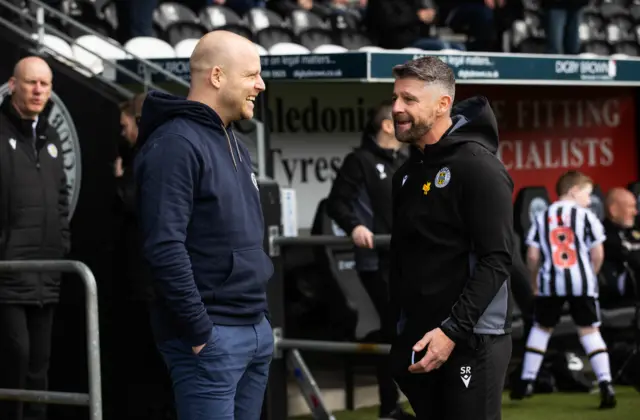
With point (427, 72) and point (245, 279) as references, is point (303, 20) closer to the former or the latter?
point (427, 72)

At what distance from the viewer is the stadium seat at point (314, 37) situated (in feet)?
42.1

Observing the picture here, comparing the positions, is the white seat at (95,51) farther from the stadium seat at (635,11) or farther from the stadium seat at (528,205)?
the stadium seat at (635,11)

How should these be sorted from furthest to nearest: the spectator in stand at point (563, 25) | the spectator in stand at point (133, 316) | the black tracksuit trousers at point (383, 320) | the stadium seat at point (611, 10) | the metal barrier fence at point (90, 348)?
the stadium seat at point (611, 10), the spectator in stand at point (563, 25), the black tracksuit trousers at point (383, 320), the spectator in stand at point (133, 316), the metal barrier fence at point (90, 348)

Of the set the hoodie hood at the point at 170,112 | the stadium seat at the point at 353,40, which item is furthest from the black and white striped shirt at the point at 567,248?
the hoodie hood at the point at 170,112

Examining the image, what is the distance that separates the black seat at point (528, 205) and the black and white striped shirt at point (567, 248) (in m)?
2.06

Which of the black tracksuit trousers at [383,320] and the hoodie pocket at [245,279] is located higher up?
the hoodie pocket at [245,279]

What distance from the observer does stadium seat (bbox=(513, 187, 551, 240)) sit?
38.2 feet

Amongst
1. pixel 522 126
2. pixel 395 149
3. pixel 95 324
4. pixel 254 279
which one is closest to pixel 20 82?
pixel 95 324

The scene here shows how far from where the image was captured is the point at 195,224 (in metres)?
4.33

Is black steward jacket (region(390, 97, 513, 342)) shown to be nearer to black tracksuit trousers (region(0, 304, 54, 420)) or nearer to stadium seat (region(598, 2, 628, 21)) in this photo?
black tracksuit trousers (region(0, 304, 54, 420))

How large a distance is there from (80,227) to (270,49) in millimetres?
3719

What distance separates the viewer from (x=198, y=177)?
431 cm

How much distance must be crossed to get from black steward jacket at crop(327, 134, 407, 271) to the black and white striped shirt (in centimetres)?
163

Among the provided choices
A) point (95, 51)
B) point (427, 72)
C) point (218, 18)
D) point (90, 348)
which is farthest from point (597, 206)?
point (427, 72)
